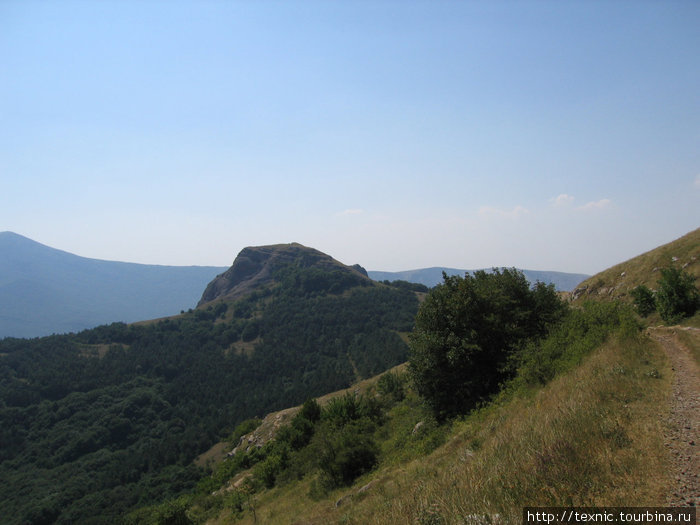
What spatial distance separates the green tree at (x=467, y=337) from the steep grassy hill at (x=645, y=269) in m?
8.34

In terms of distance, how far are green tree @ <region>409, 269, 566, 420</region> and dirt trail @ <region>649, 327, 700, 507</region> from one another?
8514 millimetres

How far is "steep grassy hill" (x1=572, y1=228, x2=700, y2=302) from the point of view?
24050 millimetres

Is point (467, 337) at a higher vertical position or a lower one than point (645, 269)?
lower

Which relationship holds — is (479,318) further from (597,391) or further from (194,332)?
(194,332)

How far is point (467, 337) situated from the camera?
1989 centimetres

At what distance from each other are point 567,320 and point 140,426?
15361 cm

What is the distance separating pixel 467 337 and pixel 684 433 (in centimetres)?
1350

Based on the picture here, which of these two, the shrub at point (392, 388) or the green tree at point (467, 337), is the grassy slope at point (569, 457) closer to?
the green tree at point (467, 337)

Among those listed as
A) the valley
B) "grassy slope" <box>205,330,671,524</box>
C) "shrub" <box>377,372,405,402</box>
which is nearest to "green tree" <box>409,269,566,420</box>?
the valley

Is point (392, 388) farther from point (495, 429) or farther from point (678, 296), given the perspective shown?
point (495, 429)

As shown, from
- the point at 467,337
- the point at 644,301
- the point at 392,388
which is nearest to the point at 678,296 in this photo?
the point at 644,301

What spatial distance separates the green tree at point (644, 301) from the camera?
21922 millimetres

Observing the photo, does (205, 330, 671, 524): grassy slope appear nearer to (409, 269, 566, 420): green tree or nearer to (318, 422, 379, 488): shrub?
(318, 422, 379, 488): shrub

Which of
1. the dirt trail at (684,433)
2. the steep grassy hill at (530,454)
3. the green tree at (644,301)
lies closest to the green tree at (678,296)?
the green tree at (644,301)
